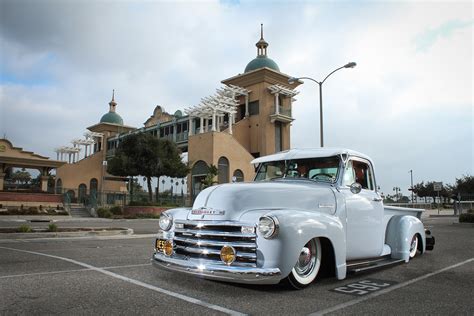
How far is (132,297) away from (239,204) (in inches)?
66.9

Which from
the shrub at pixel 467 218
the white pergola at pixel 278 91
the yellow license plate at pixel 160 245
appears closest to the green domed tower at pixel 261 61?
the white pergola at pixel 278 91

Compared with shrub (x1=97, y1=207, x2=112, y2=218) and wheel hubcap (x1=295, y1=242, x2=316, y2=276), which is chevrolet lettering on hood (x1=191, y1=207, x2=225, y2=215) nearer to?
wheel hubcap (x1=295, y1=242, x2=316, y2=276)

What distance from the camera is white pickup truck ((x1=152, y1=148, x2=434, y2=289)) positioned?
4652 mm

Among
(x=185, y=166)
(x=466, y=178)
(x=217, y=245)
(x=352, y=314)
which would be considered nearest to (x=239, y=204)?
(x=217, y=245)

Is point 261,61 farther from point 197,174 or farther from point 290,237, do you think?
point 290,237

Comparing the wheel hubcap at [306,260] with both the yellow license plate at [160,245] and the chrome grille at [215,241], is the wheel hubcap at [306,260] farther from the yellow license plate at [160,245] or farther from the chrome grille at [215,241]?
the yellow license plate at [160,245]

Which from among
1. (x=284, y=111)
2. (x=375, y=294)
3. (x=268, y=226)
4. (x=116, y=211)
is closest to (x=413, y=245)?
(x=375, y=294)

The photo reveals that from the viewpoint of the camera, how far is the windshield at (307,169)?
642cm

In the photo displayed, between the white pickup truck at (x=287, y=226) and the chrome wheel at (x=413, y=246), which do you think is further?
the chrome wheel at (x=413, y=246)

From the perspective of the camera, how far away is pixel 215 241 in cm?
482

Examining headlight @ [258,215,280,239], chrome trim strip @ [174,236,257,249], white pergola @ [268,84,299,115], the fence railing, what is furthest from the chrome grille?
white pergola @ [268,84,299,115]

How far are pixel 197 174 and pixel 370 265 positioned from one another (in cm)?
4195

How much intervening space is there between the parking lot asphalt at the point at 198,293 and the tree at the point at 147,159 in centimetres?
3393

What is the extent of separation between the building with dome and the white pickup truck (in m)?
33.0
